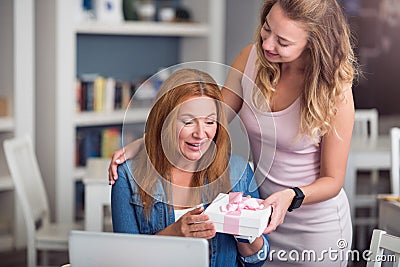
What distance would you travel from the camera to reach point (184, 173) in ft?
5.98

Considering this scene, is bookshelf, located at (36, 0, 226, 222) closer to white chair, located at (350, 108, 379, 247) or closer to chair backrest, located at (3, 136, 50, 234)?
chair backrest, located at (3, 136, 50, 234)

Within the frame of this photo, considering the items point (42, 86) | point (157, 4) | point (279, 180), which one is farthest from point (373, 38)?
point (279, 180)

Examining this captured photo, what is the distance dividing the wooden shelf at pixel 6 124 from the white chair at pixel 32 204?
59 cm

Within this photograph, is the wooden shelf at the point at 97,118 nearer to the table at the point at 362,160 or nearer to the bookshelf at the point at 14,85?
the bookshelf at the point at 14,85

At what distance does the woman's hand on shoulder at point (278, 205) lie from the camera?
1.78 m

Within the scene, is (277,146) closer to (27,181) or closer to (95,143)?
(27,181)

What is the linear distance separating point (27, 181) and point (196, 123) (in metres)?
1.93

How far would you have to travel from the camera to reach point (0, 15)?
413 centimetres

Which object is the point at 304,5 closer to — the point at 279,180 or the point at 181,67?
the point at 181,67

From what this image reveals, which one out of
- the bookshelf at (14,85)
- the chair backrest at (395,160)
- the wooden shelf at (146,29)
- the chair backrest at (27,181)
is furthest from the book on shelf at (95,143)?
the chair backrest at (395,160)

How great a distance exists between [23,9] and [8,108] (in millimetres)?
564

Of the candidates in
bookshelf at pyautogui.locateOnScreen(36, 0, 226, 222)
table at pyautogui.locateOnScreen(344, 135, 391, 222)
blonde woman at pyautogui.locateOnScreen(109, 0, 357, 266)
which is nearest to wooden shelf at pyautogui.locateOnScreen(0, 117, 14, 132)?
bookshelf at pyautogui.locateOnScreen(36, 0, 226, 222)

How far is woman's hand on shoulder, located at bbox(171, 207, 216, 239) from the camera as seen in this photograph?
1.70m

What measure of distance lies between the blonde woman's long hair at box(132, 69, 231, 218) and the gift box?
0.08 metres
